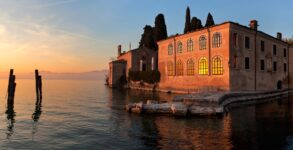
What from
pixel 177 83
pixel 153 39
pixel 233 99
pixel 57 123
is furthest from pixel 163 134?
pixel 153 39

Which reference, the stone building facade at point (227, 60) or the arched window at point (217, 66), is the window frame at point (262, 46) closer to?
the stone building facade at point (227, 60)

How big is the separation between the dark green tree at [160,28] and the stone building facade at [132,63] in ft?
17.4

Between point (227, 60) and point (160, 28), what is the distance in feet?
118

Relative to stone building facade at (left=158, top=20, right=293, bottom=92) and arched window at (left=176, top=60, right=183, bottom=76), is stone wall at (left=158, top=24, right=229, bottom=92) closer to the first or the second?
stone building facade at (left=158, top=20, right=293, bottom=92)

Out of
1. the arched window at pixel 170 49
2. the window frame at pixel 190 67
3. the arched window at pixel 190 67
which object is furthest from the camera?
the arched window at pixel 170 49

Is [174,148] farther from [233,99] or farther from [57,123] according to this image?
[233,99]

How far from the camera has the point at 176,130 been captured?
15.7 metres

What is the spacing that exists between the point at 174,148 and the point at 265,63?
32.8 m

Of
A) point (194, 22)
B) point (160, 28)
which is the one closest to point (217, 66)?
point (194, 22)

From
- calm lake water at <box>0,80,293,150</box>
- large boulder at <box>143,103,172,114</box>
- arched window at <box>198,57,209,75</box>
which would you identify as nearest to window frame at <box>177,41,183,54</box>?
arched window at <box>198,57,209,75</box>

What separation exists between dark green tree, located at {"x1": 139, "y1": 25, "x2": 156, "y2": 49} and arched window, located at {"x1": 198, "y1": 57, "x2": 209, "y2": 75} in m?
30.8

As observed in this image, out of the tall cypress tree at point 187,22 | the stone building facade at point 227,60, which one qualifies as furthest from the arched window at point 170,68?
the tall cypress tree at point 187,22

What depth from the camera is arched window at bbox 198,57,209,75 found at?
37.8 meters

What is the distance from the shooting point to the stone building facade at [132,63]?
62.8 meters
